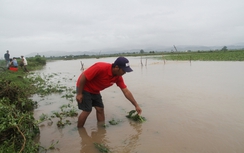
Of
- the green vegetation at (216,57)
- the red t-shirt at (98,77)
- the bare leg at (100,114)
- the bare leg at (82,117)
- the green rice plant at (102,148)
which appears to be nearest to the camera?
the green rice plant at (102,148)

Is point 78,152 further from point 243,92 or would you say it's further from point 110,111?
point 243,92

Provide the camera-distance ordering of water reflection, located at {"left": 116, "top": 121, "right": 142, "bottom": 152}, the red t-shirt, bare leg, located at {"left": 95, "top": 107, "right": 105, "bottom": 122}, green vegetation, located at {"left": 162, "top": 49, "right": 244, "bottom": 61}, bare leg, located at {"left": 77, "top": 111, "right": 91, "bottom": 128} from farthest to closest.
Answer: green vegetation, located at {"left": 162, "top": 49, "right": 244, "bottom": 61} → bare leg, located at {"left": 95, "top": 107, "right": 105, "bottom": 122} → bare leg, located at {"left": 77, "top": 111, "right": 91, "bottom": 128} → the red t-shirt → water reflection, located at {"left": 116, "top": 121, "right": 142, "bottom": 152}

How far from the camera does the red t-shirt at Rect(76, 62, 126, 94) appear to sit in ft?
9.89

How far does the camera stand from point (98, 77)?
10.4 feet

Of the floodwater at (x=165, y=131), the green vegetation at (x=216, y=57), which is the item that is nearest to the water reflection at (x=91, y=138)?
the floodwater at (x=165, y=131)

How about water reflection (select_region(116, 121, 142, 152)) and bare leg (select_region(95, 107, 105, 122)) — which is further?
bare leg (select_region(95, 107, 105, 122))

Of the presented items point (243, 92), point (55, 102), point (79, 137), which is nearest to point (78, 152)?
point (79, 137)

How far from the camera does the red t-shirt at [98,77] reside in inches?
119

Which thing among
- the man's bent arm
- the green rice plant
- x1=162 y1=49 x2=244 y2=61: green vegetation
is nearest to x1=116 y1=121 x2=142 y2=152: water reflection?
the green rice plant

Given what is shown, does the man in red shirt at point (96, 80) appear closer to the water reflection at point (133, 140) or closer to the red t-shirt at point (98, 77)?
the red t-shirt at point (98, 77)

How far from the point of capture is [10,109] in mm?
2680

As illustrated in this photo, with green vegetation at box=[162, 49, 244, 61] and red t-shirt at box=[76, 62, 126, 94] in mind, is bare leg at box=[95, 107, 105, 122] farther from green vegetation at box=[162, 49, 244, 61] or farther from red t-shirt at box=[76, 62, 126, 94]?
green vegetation at box=[162, 49, 244, 61]

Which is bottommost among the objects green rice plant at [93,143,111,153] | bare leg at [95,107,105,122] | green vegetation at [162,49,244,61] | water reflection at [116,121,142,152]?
water reflection at [116,121,142,152]

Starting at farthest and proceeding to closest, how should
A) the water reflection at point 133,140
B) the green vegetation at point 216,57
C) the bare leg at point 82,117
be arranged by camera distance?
the green vegetation at point 216,57 → the bare leg at point 82,117 → the water reflection at point 133,140
